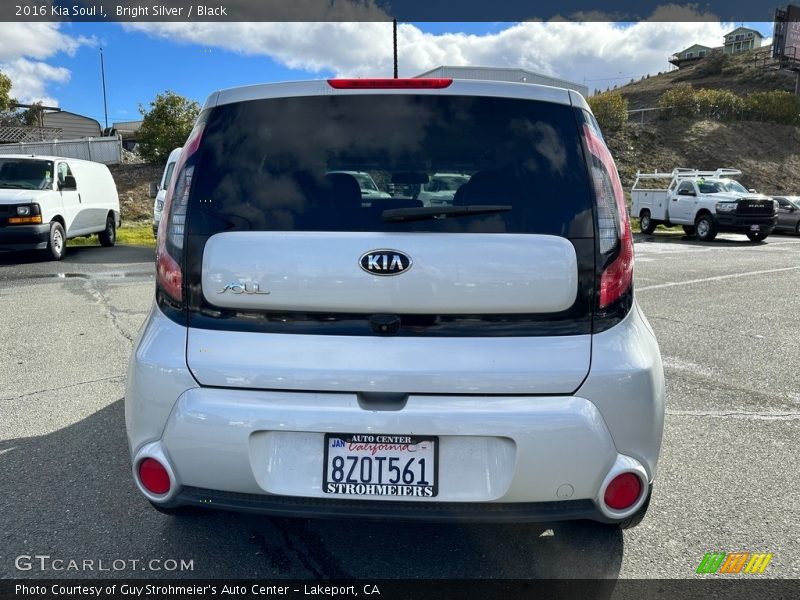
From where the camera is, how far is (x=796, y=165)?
41906 millimetres

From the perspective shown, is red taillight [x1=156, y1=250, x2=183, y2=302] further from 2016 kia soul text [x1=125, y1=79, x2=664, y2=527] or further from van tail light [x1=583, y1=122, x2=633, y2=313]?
van tail light [x1=583, y1=122, x2=633, y2=313]

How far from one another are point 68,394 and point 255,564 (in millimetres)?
2784

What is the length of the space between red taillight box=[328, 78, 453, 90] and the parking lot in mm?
1843

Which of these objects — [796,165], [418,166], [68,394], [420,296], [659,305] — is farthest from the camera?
[796,165]

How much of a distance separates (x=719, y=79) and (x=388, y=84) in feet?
277

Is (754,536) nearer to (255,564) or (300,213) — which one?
(255,564)

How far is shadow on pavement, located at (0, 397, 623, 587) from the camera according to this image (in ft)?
8.33

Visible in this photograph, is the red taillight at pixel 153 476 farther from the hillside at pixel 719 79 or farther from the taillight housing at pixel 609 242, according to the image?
the hillside at pixel 719 79

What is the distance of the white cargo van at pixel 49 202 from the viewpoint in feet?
37.5

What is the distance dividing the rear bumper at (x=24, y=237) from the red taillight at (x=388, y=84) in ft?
36.2

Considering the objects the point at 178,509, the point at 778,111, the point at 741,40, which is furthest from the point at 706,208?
the point at 741,40

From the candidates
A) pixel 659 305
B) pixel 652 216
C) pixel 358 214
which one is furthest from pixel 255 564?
pixel 652 216

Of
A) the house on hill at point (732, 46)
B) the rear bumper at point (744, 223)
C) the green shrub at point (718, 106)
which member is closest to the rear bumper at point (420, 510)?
the rear bumper at point (744, 223)

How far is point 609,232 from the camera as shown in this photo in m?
2.32
